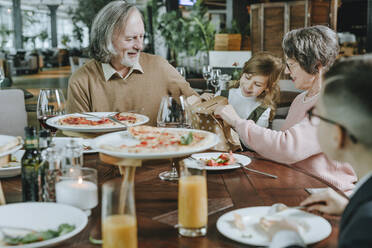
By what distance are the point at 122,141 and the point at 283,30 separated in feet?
20.8

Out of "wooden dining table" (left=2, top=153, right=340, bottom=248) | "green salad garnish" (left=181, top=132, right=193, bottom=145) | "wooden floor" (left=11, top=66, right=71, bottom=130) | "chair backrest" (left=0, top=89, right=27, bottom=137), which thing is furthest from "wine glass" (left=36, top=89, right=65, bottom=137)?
"wooden floor" (left=11, top=66, right=71, bottom=130)

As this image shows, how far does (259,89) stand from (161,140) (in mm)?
1310

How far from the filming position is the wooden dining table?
3.48 feet

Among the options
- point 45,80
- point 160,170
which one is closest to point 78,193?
point 160,170

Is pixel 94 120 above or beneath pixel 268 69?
beneath

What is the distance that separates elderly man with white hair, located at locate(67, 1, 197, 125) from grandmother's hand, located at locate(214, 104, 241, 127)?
2.01ft

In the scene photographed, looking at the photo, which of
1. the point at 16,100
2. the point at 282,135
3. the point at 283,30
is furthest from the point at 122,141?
the point at 283,30

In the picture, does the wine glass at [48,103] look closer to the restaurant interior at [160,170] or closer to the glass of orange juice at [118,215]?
the restaurant interior at [160,170]

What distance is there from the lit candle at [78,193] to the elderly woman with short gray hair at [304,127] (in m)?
0.84

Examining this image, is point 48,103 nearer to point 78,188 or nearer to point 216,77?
point 78,188

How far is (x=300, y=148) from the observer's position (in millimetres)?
1739

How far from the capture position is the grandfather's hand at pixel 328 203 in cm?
112

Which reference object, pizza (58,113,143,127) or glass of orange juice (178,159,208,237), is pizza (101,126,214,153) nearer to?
glass of orange juice (178,159,208,237)

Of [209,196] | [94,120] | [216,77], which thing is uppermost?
[216,77]
